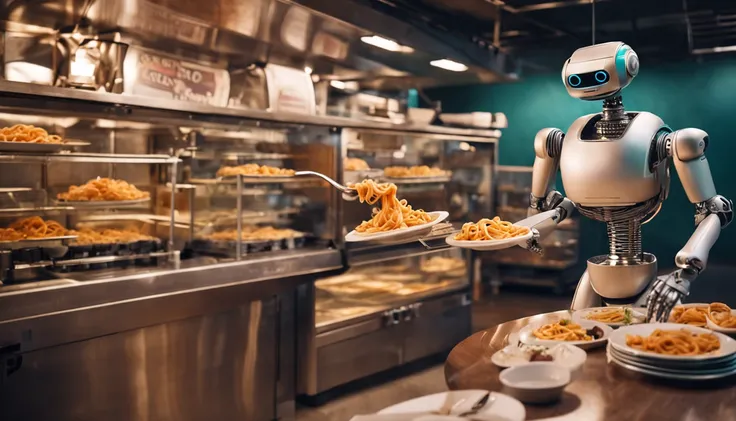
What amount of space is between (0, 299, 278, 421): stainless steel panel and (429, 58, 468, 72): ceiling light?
93.3 inches

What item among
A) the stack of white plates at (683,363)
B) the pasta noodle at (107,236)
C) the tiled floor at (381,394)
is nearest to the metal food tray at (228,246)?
the pasta noodle at (107,236)

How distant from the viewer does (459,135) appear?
5879mm

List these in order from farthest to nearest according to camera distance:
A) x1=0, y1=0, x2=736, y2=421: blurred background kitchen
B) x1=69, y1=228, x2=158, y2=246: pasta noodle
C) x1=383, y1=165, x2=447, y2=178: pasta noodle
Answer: x1=383, y1=165, x2=447, y2=178: pasta noodle, x1=69, y1=228, x2=158, y2=246: pasta noodle, x1=0, y1=0, x2=736, y2=421: blurred background kitchen

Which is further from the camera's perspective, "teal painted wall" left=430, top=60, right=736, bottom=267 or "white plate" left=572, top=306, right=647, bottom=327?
"teal painted wall" left=430, top=60, right=736, bottom=267

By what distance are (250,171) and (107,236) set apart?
98cm

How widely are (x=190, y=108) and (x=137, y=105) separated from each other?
33 centimetres

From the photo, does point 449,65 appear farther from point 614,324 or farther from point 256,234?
point 614,324

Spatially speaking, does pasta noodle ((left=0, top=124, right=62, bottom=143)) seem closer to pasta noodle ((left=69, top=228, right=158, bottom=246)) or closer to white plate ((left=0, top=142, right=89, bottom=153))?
white plate ((left=0, top=142, right=89, bottom=153))

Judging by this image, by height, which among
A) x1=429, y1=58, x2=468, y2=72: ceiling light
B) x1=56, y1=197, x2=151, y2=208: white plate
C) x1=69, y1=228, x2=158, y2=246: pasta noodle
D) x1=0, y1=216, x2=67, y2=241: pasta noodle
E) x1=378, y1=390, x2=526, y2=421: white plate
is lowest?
x1=378, y1=390, x2=526, y2=421: white plate

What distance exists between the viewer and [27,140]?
3143mm

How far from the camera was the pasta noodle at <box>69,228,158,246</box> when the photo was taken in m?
3.51

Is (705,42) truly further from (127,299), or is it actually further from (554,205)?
(127,299)

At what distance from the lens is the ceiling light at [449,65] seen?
5176 mm

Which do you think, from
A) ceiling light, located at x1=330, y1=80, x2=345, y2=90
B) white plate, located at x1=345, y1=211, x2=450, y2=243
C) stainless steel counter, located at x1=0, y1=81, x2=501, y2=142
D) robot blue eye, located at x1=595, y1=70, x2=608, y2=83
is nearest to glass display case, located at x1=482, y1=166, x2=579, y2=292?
ceiling light, located at x1=330, y1=80, x2=345, y2=90
